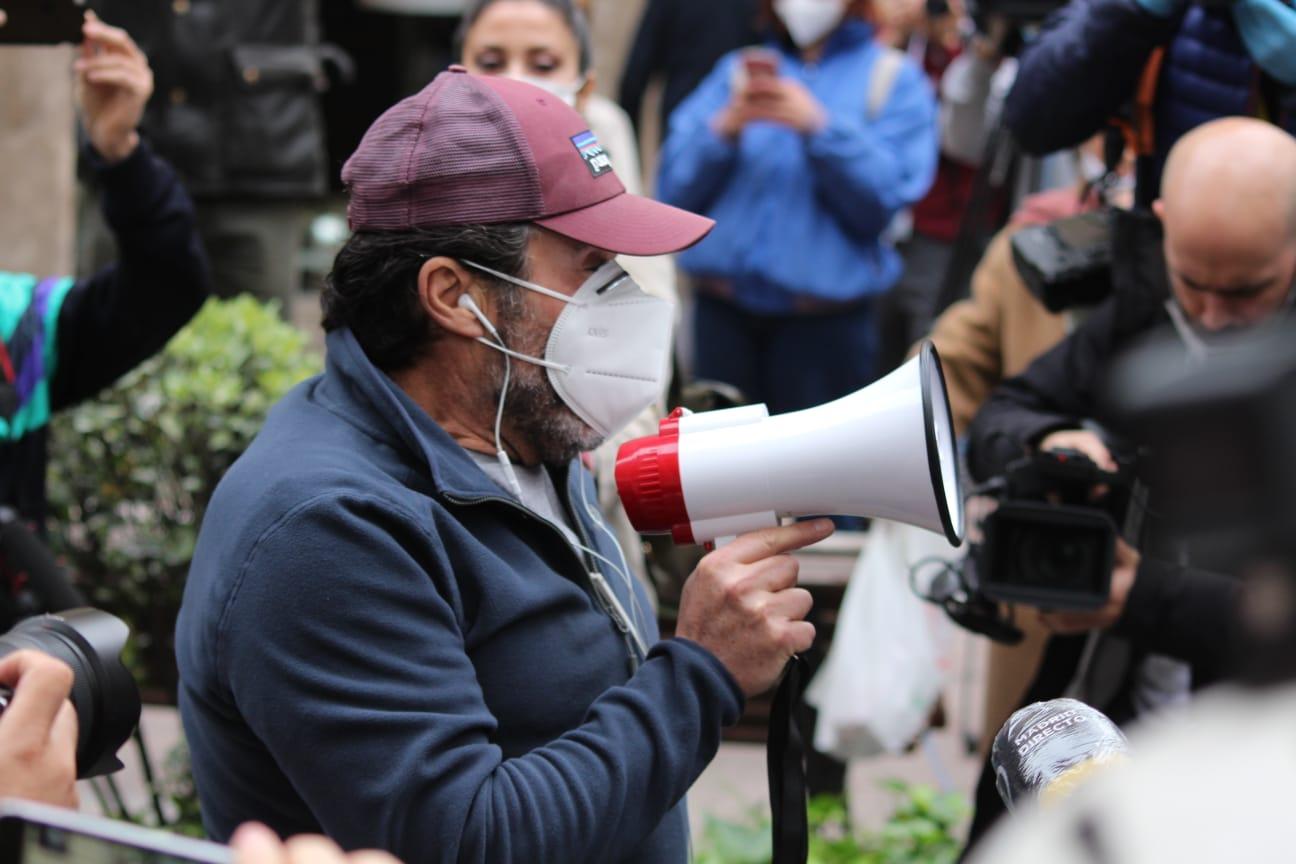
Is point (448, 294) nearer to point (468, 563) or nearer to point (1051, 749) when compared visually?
point (468, 563)

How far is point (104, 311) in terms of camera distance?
317 cm

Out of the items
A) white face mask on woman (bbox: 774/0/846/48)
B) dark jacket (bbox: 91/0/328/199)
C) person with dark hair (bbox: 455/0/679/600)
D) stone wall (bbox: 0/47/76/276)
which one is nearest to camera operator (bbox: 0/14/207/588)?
person with dark hair (bbox: 455/0/679/600)

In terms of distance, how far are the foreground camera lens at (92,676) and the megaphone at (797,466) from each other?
64cm

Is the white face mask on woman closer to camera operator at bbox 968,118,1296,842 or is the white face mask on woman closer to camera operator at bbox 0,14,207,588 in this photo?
camera operator at bbox 968,118,1296,842

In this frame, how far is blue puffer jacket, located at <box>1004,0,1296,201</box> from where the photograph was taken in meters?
3.10

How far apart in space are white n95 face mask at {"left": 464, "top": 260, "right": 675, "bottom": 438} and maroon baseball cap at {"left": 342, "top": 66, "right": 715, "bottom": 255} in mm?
93

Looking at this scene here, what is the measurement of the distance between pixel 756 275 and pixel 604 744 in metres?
3.37

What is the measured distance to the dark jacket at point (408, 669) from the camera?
181 cm

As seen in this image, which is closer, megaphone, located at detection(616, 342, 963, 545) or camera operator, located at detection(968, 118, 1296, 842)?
megaphone, located at detection(616, 342, 963, 545)

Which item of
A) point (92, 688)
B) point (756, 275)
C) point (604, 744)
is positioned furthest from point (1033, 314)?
point (92, 688)

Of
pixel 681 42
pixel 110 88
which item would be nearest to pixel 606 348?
pixel 110 88

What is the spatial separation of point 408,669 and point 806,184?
11.5 ft

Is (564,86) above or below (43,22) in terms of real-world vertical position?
below

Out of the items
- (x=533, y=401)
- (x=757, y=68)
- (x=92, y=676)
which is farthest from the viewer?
(x=757, y=68)
